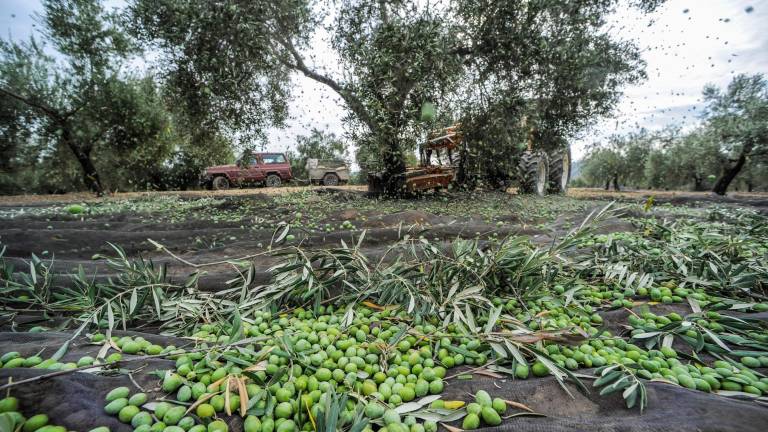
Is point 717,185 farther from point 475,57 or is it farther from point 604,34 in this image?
point 475,57

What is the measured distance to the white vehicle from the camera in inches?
854

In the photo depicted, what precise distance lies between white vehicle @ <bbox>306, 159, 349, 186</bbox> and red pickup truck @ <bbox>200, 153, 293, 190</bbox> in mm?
1873

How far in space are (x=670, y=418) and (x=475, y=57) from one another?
840 centimetres

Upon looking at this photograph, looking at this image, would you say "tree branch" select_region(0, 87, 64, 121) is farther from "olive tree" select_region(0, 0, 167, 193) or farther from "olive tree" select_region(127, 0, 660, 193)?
"olive tree" select_region(127, 0, 660, 193)

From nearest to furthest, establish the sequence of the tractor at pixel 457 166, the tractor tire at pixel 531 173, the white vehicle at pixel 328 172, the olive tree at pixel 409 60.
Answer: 1. the olive tree at pixel 409 60
2. the tractor at pixel 457 166
3. the tractor tire at pixel 531 173
4. the white vehicle at pixel 328 172

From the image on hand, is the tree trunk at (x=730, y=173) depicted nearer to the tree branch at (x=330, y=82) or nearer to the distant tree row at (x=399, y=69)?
the distant tree row at (x=399, y=69)

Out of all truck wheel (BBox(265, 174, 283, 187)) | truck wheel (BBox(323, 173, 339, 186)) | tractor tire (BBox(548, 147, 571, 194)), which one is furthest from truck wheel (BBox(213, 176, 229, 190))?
tractor tire (BBox(548, 147, 571, 194))

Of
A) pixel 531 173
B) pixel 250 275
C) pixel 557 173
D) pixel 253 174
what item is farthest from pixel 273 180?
pixel 250 275

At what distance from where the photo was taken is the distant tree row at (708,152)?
1599cm

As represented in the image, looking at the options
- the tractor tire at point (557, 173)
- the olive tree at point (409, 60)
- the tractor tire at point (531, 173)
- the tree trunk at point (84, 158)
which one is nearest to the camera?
the olive tree at point (409, 60)

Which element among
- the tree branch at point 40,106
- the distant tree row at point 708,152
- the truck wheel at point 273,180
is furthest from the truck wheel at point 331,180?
the distant tree row at point 708,152

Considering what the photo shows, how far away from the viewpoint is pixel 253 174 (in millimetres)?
19484

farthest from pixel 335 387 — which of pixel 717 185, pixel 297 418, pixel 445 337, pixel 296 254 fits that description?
pixel 717 185

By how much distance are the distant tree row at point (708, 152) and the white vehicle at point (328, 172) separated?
2071 cm
